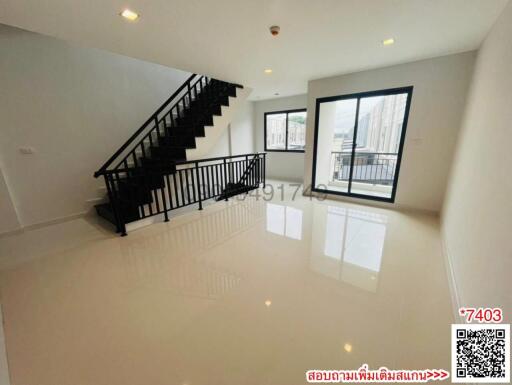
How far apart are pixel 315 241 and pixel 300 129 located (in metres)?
4.68

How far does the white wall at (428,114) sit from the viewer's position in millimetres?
3045

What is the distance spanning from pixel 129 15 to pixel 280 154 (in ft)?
17.5

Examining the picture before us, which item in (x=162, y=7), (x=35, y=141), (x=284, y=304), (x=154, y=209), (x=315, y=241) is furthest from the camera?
(x=154, y=209)

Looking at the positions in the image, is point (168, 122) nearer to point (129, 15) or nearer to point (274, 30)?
point (129, 15)

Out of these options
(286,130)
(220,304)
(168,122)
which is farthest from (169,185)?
(286,130)

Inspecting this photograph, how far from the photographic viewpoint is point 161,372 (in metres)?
1.20

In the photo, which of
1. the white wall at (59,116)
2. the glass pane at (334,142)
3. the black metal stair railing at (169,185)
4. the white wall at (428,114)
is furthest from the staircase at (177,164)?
the white wall at (428,114)

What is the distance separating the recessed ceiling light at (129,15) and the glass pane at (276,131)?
5143 mm

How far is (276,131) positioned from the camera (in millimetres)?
6887

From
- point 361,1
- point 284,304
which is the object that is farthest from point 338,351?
point 361,1

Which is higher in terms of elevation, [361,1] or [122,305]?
[361,1]

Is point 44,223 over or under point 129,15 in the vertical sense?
under

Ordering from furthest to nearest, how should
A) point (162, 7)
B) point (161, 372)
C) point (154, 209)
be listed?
point (154, 209)
point (162, 7)
point (161, 372)

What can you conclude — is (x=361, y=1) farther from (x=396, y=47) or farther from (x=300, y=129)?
(x=300, y=129)
